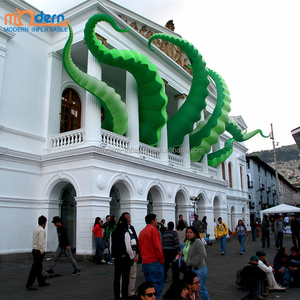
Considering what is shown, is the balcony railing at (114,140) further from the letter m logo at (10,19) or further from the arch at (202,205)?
the arch at (202,205)

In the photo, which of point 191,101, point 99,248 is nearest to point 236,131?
point 191,101

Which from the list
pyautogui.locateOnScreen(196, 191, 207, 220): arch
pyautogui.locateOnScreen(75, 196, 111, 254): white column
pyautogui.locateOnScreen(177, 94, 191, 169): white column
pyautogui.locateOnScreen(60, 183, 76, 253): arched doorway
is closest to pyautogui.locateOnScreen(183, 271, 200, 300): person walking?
pyautogui.locateOnScreen(75, 196, 111, 254): white column

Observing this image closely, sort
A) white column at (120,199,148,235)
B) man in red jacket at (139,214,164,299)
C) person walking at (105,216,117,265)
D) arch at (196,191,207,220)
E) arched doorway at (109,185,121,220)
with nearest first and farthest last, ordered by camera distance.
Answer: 1. man in red jacket at (139,214,164,299)
2. person walking at (105,216,117,265)
3. white column at (120,199,148,235)
4. arched doorway at (109,185,121,220)
5. arch at (196,191,207,220)

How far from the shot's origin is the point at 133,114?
1571 cm

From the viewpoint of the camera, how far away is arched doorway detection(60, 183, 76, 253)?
587 inches

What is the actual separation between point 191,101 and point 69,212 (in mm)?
8916

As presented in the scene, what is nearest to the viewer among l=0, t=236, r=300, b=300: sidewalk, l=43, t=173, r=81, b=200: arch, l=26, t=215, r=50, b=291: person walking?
l=0, t=236, r=300, b=300: sidewalk

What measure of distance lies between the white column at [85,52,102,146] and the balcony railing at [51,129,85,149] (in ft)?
1.47

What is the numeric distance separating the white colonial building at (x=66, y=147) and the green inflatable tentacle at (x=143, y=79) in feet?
2.02

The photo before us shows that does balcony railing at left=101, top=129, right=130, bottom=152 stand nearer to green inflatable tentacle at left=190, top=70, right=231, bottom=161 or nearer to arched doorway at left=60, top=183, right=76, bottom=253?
arched doorway at left=60, top=183, right=76, bottom=253

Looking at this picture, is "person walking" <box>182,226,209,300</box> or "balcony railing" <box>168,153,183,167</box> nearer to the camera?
"person walking" <box>182,226,209,300</box>

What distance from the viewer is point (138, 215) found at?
1471 cm

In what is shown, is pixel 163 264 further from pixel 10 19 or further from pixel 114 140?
pixel 10 19

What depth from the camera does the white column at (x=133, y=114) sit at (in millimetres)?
15352
